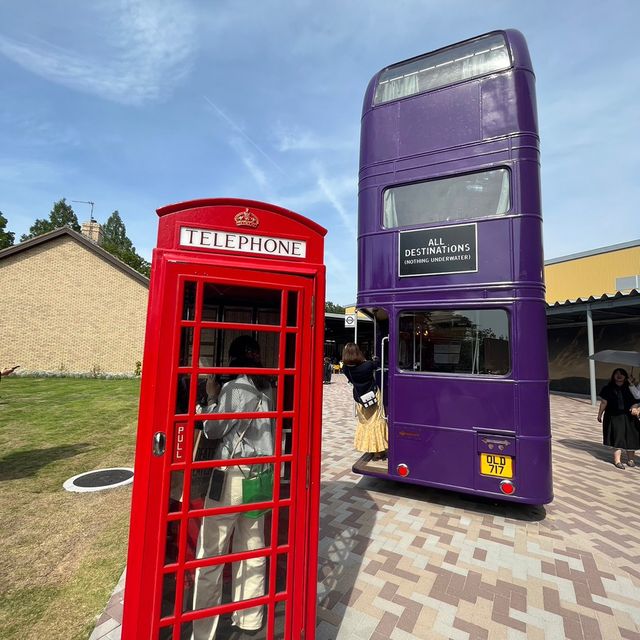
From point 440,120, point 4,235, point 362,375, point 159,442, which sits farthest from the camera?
point 4,235

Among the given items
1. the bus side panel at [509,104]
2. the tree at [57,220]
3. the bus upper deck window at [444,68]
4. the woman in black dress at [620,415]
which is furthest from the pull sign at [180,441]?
the tree at [57,220]

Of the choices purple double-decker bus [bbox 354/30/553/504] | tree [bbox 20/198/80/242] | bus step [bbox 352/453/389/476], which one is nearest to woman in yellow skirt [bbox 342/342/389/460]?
bus step [bbox 352/453/389/476]

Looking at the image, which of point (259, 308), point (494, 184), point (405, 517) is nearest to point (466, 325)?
point (494, 184)

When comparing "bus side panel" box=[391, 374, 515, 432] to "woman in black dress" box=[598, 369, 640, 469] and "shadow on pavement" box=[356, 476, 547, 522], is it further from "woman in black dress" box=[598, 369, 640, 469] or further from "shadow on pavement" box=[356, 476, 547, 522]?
"woman in black dress" box=[598, 369, 640, 469]

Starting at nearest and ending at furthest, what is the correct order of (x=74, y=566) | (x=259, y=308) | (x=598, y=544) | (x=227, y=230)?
(x=227, y=230) → (x=259, y=308) → (x=74, y=566) → (x=598, y=544)

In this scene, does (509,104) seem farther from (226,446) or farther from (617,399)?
(617,399)

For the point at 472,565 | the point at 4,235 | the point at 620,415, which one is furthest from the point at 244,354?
the point at 4,235

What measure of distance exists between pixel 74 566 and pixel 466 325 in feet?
15.7

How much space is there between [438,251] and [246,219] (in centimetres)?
312

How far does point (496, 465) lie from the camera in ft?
13.7

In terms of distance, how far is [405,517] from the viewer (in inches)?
173

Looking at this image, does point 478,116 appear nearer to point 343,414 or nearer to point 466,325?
point 466,325

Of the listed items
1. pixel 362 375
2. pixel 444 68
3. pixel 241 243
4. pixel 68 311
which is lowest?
pixel 362 375

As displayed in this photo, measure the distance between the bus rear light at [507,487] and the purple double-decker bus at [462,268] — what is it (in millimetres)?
11
